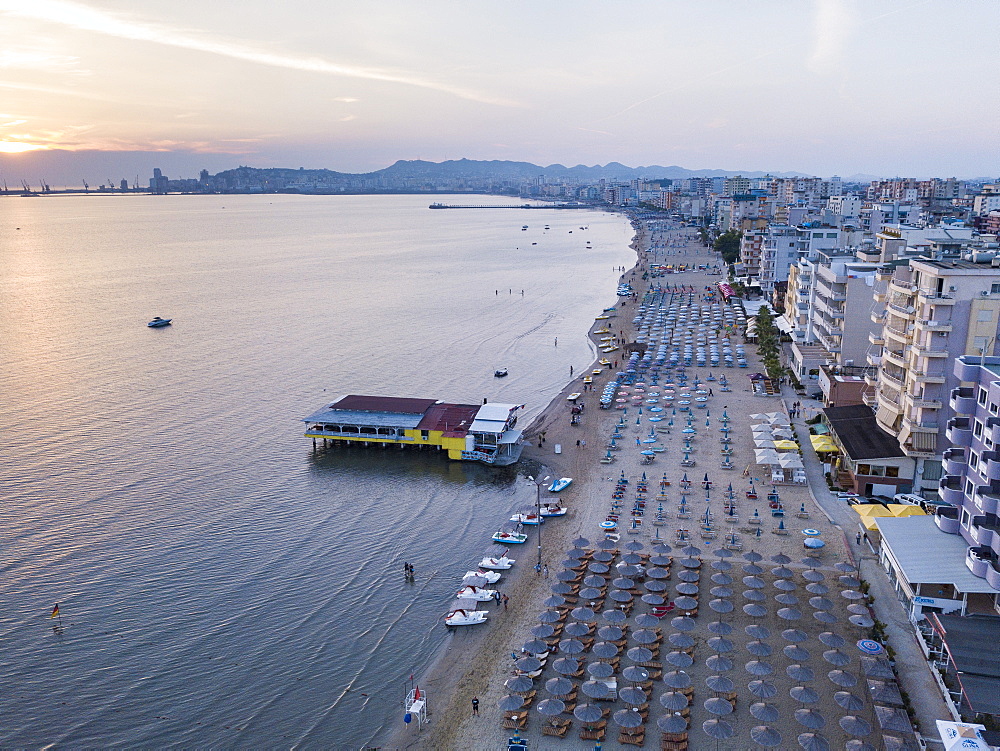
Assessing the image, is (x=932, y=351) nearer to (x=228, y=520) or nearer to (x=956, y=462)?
(x=956, y=462)

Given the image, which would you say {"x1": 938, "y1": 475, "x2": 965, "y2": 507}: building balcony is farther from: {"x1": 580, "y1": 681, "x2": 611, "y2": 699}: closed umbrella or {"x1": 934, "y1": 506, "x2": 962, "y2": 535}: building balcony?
{"x1": 580, "y1": 681, "x2": 611, "y2": 699}: closed umbrella

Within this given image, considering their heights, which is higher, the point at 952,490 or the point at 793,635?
the point at 952,490

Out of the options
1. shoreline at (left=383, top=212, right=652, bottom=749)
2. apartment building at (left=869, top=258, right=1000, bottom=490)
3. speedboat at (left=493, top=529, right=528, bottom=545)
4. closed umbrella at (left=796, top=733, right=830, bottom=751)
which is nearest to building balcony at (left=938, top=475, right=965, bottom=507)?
apartment building at (left=869, top=258, right=1000, bottom=490)

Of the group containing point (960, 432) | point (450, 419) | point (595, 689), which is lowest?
point (595, 689)

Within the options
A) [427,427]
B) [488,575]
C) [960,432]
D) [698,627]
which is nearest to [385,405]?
[427,427]

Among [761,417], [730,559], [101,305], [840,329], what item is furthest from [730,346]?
[101,305]

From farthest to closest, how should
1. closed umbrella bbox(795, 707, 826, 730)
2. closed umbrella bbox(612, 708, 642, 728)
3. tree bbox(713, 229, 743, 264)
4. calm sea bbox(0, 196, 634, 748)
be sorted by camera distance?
tree bbox(713, 229, 743, 264) → calm sea bbox(0, 196, 634, 748) → closed umbrella bbox(612, 708, 642, 728) → closed umbrella bbox(795, 707, 826, 730)

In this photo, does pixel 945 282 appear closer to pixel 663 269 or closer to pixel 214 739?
pixel 214 739
